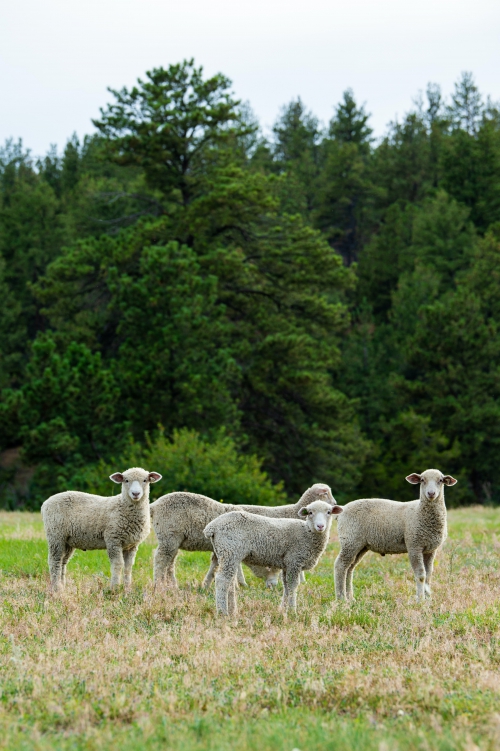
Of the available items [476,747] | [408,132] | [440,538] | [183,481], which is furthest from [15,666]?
[408,132]

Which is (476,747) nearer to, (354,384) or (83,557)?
(83,557)

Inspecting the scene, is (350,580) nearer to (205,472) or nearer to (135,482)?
(135,482)

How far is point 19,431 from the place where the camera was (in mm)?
36719

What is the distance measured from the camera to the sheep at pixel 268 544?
32.8ft

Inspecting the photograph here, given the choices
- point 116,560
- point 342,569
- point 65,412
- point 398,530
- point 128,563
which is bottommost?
point 342,569

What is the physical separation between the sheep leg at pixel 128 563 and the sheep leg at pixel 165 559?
0.31 m

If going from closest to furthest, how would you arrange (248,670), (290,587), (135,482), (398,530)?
(248,670)
(290,587)
(135,482)
(398,530)

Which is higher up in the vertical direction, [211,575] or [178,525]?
[178,525]

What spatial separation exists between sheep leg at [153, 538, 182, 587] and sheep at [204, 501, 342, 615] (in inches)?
56.9

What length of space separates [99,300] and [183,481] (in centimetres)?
1574

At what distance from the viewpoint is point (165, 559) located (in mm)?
11766

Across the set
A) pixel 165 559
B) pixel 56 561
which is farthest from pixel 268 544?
pixel 56 561

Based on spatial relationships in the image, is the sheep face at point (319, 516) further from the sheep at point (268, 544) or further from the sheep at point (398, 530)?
the sheep at point (398, 530)

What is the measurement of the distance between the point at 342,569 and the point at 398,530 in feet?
2.84
